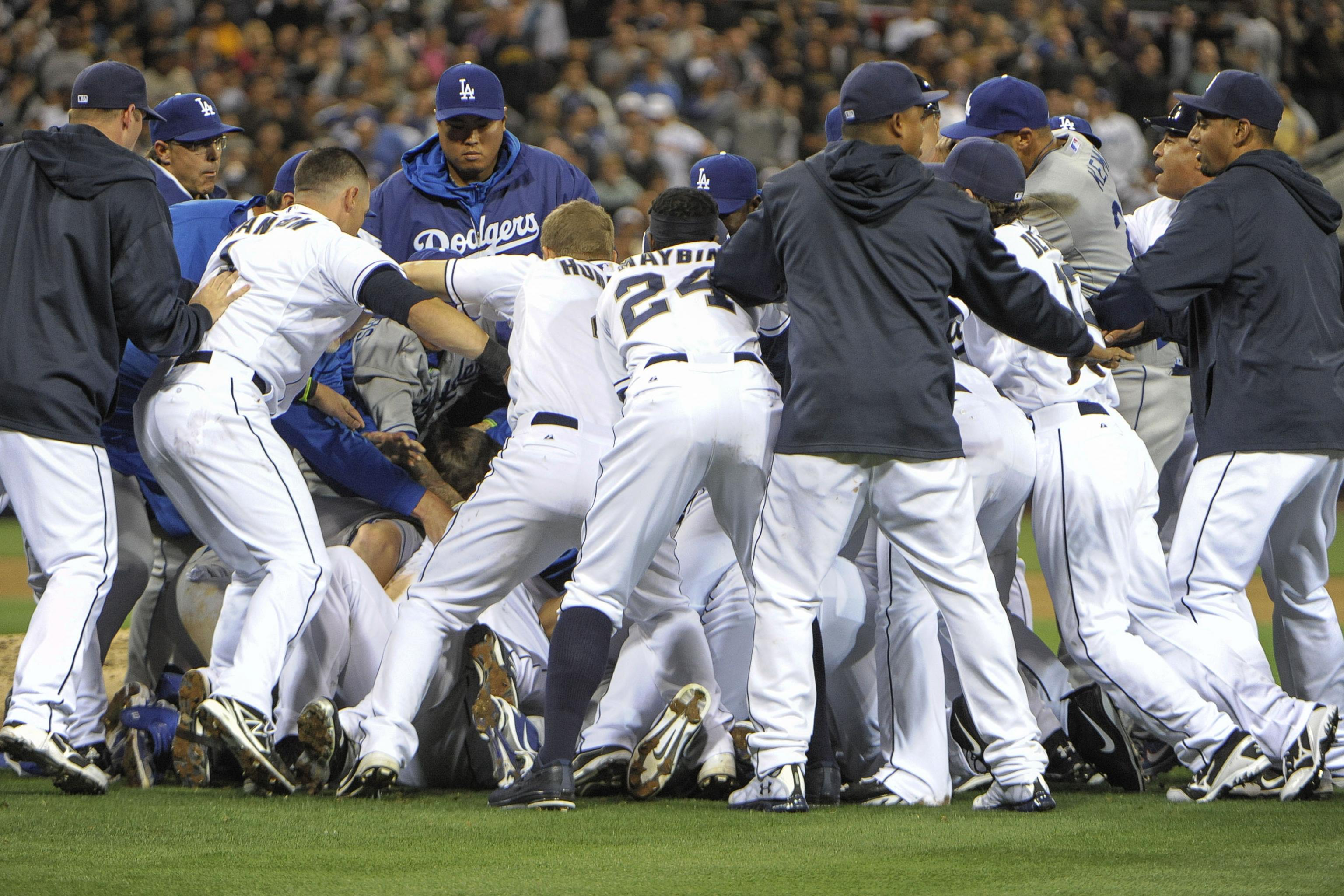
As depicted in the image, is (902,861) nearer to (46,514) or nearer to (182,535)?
(46,514)

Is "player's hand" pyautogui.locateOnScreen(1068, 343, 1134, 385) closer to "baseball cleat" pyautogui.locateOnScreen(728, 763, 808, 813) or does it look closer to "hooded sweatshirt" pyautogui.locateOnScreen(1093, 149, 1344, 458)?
"hooded sweatshirt" pyautogui.locateOnScreen(1093, 149, 1344, 458)

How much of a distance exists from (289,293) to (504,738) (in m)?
1.56

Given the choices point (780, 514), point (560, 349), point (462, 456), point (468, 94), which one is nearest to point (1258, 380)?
point (780, 514)

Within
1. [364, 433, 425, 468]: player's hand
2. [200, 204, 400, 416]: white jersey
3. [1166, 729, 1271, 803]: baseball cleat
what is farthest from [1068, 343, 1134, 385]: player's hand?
[364, 433, 425, 468]: player's hand


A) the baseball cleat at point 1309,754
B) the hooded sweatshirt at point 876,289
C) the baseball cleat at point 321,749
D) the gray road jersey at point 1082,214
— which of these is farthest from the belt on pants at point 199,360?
the baseball cleat at point 1309,754

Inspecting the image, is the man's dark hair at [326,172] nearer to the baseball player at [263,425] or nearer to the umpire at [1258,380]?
the baseball player at [263,425]

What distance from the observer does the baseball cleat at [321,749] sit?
4.45 m

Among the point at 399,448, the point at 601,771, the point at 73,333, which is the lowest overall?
the point at 601,771

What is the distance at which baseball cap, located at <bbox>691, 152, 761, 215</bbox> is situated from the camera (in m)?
5.27

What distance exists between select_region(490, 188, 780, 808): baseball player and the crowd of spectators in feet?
29.2

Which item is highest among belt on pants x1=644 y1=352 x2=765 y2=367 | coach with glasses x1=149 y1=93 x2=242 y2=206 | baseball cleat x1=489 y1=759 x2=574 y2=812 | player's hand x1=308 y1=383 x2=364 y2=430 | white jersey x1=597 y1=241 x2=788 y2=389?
coach with glasses x1=149 y1=93 x2=242 y2=206

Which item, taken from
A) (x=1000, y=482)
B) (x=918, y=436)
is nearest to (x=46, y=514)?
(x=918, y=436)

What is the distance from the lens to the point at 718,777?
452cm

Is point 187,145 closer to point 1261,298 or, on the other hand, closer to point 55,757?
point 55,757
